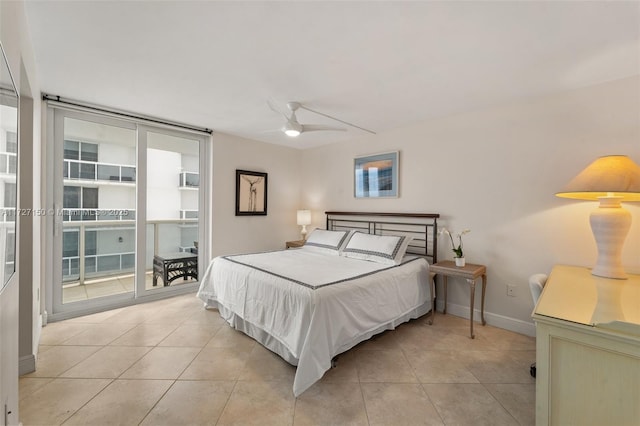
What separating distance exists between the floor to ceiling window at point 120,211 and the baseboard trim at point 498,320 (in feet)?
11.6

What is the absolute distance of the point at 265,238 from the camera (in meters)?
4.77

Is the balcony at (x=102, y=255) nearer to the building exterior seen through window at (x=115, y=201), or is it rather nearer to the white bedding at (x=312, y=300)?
the building exterior seen through window at (x=115, y=201)

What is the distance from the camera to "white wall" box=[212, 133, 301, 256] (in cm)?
417

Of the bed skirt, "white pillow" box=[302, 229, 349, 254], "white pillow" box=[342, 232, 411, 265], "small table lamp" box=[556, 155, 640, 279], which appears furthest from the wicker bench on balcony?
"small table lamp" box=[556, 155, 640, 279]

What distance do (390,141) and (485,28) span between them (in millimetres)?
2169

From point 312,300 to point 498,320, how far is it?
224 centimetres

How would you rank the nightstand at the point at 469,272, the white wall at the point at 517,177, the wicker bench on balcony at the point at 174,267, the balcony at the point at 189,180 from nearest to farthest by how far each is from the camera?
the white wall at the point at 517,177
the nightstand at the point at 469,272
the wicker bench on balcony at the point at 174,267
the balcony at the point at 189,180

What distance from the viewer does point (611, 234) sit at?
204 cm

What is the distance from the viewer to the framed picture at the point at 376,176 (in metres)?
3.82

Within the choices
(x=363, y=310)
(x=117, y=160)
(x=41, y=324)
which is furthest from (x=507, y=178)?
(x=41, y=324)

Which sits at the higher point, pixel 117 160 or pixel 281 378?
pixel 117 160

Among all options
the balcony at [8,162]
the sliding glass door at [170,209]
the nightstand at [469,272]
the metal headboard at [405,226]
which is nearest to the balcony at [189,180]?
the sliding glass door at [170,209]

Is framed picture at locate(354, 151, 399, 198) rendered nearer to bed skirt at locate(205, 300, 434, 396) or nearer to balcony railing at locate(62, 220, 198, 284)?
bed skirt at locate(205, 300, 434, 396)

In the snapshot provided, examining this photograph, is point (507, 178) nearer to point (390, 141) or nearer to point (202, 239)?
point (390, 141)
